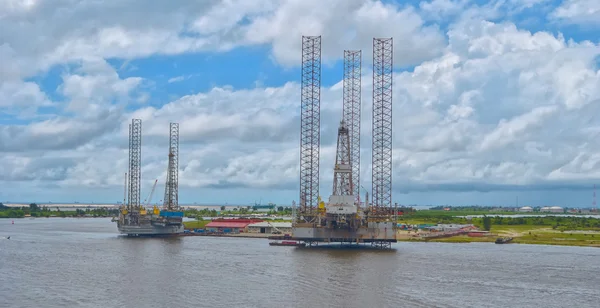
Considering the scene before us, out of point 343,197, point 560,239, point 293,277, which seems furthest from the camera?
point 560,239

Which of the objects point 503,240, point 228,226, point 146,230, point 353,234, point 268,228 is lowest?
point 503,240

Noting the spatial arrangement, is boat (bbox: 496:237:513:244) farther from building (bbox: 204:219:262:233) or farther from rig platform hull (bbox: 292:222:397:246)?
building (bbox: 204:219:262:233)

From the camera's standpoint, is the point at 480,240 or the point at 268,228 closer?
the point at 480,240

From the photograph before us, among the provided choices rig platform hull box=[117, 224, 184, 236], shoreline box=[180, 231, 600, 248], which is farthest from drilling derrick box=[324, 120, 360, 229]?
rig platform hull box=[117, 224, 184, 236]

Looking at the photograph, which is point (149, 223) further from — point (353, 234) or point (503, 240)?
point (503, 240)

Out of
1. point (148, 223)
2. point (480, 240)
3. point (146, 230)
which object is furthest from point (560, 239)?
point (146, 230)

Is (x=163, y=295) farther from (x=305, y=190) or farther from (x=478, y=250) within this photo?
(x=478, y=250)

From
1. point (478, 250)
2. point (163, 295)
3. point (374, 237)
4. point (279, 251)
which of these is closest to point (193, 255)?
point (279, 251)
